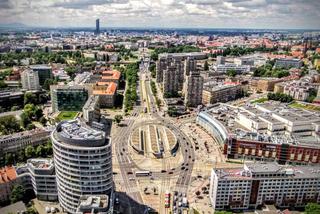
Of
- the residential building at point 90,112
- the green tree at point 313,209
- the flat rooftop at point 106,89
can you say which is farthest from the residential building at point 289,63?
the green tree at point 313,209

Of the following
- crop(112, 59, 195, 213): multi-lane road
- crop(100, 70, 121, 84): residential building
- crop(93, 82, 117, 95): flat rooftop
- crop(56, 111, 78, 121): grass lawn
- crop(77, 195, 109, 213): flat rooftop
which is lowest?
crop(112, 59, 195, 213): multi-lane road

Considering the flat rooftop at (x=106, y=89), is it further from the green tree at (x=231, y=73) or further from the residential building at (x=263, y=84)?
the green tree at (x=231, y=73)

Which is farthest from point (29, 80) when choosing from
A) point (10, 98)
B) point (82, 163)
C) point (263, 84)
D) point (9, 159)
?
point (263, 84)

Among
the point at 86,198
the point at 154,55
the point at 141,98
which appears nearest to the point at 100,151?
the point at 86,198

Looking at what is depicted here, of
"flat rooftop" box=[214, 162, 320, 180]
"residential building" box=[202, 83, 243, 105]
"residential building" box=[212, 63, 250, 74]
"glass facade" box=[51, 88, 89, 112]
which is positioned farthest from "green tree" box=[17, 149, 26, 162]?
"residential building" box=[212, 63, 250, 74]

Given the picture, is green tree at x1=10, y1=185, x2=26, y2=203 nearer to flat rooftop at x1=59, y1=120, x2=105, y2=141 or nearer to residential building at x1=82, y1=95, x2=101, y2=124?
flat rooftop at x1=59, y1=120, x2=105, y2=141

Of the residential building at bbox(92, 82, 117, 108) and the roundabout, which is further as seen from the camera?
the residential building at bbox(92, 82, 117, 108)
